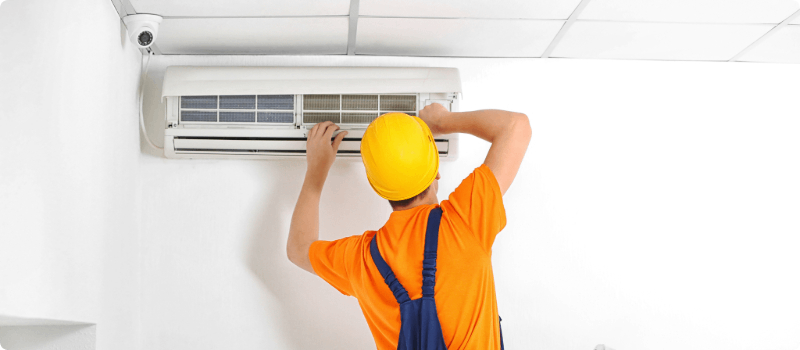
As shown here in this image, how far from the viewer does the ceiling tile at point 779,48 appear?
1.85 metres

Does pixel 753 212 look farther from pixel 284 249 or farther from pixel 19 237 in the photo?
pixel 19 237

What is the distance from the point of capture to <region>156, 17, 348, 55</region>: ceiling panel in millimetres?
1704

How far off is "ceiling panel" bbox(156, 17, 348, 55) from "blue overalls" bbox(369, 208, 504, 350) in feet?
2.80

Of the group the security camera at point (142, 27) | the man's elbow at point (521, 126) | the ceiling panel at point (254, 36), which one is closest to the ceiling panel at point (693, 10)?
the man's elbow at point (521, 126)

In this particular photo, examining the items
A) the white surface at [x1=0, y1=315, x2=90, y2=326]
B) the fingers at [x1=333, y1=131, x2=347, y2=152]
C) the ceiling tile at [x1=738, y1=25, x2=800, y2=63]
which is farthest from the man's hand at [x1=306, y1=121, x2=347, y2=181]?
the ceiling tile at [x1=738, y1=25, x2=800, y2=63]

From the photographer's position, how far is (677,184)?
205cm

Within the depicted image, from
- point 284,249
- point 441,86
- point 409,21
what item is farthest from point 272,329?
point 409,21

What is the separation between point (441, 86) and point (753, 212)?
138 centimetres

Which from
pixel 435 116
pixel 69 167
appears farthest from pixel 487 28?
pixel 69 167

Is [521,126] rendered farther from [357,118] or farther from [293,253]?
[293,253]

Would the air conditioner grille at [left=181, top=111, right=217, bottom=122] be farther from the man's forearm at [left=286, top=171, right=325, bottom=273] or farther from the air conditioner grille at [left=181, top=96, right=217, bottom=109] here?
the man's forearm at [left=286, top=171, right=325, bottom=273]

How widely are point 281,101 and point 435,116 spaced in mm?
543

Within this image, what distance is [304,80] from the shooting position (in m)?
1.79

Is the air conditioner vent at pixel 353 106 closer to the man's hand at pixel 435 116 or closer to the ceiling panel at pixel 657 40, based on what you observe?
the man's hand at pixel 435 116
